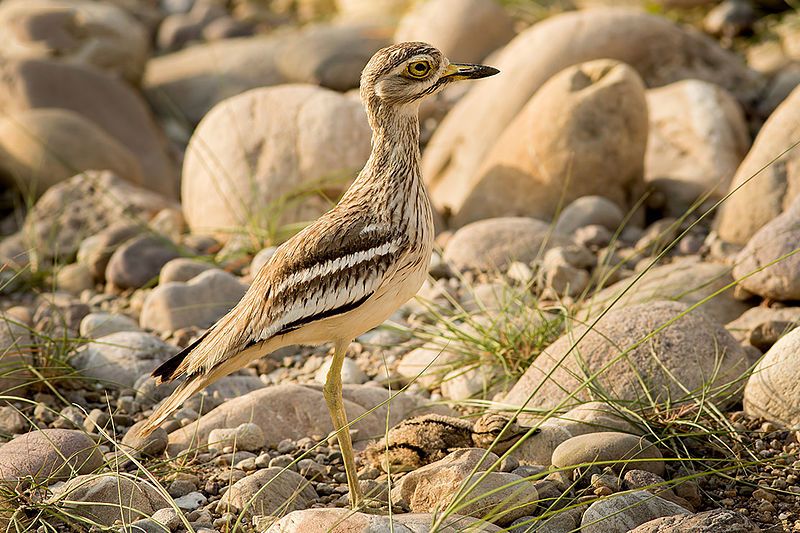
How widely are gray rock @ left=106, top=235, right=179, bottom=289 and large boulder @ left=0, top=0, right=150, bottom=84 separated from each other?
4.69 metres

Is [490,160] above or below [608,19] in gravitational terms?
below

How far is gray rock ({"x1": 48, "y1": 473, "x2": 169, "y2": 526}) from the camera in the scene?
12.5ft

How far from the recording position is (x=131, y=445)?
443 cm

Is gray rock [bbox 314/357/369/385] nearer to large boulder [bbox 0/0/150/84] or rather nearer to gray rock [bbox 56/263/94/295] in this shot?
gray rock [bbox 56/263/94/295]

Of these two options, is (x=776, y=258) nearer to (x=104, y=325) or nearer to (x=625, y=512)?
(x=625, y=512)

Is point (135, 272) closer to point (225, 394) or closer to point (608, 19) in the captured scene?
point (225, 394)

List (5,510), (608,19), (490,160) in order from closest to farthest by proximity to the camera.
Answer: (5,510), (490,160), (608,19)

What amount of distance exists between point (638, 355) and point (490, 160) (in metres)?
3.21

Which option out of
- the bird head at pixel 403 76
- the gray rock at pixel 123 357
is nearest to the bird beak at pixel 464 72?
the bird head at pixel 403 76

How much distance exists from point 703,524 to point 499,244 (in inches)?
127

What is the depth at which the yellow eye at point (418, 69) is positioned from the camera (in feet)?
13.5

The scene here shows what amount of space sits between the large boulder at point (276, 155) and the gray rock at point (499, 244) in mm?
1120

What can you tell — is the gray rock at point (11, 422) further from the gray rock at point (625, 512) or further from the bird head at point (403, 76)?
the gray rock at point (625, 512)

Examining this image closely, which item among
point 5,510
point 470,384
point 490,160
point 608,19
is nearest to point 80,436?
point 5,510
